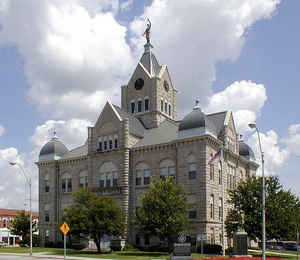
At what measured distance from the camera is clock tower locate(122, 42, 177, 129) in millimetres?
64125

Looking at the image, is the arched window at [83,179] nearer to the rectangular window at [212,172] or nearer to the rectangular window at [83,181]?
the rectangular window at [83,181]

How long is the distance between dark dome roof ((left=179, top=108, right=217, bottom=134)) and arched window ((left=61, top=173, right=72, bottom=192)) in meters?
21.5

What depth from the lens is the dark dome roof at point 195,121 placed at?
50375 millimetres

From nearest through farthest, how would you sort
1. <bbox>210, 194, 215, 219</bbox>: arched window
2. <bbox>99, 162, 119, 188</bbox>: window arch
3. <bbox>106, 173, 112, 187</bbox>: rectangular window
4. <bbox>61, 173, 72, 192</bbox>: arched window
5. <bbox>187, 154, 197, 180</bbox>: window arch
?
<bbox>210, 194, 215, 219</bbox>: arched window < <bbox>187, 154, 197, 180</bbox>: window arch < <bbox>99, 162, 119, 188</bbox>: window arch < <bbox>106, 173, 112, 187</bbox>: rectangular window < <bbox>61, 173, 72, 192</bbox>: arched window

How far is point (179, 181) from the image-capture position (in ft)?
169

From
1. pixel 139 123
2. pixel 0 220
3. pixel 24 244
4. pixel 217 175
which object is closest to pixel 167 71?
pixel 139 123

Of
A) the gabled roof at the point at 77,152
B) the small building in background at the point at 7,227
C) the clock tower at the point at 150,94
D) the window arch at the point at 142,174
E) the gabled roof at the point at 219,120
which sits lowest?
the small building in background at the point at 7,227

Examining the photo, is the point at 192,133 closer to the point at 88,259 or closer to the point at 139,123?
the point at 139,123

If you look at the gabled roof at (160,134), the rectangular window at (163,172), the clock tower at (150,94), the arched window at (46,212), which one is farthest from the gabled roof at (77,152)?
the rectangular window at (163,172)

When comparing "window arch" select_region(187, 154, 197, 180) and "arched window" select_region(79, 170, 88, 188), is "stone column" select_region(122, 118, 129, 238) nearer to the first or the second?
"arched window" select_region(79, 170, 88, 188)

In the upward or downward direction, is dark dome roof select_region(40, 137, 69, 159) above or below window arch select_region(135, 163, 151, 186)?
above

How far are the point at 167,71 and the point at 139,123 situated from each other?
39.5ft

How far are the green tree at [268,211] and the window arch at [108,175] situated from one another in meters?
17.3

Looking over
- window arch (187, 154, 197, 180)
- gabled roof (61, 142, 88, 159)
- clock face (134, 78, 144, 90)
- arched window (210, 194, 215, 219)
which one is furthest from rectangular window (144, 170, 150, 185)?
clock face (134, 78, 144, 90)
